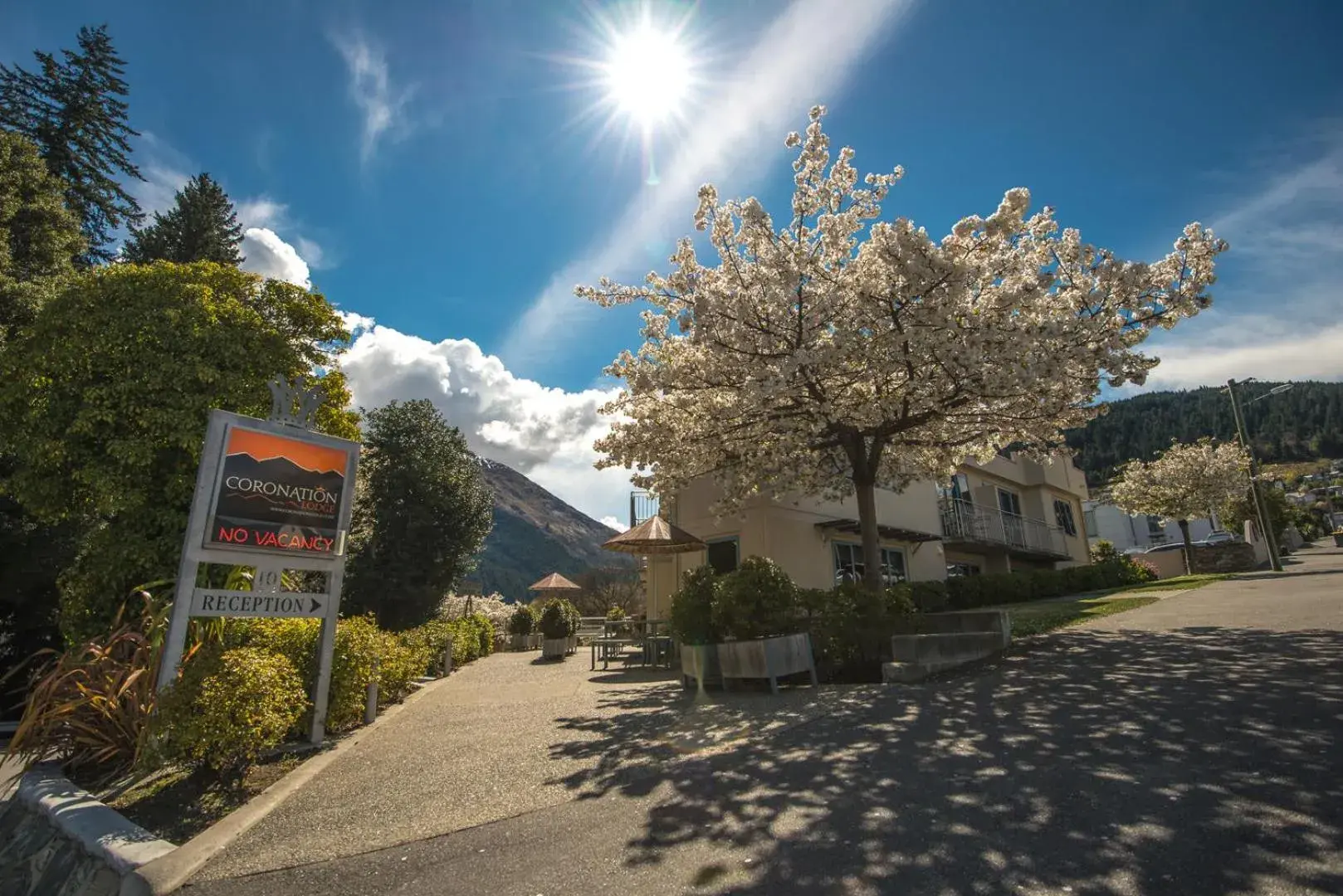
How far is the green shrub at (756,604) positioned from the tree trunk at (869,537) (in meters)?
1.74

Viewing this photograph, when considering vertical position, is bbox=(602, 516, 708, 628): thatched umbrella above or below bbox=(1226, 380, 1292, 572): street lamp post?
below

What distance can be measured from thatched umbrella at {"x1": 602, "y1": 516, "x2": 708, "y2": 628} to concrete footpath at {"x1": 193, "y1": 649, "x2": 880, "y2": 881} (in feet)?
15.1

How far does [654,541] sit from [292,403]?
328 inches

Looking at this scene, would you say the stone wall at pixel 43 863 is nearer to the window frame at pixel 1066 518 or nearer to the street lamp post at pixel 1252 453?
the street lamp post at pixel 1252 453

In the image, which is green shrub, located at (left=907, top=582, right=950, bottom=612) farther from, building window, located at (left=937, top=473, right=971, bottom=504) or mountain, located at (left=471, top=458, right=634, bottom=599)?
mountain, located at (left=471, top=458, right=634, bottom=599)

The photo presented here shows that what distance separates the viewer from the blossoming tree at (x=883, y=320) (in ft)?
29.0

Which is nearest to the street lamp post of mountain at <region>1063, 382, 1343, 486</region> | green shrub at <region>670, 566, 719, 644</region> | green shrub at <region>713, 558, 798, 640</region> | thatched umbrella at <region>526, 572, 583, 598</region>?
green shrub at <region>713, 558, 798, 640</region>

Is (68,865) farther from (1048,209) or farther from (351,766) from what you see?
(1048,209)

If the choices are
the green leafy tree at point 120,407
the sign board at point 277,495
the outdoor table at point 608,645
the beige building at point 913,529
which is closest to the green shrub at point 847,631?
the beige building at point 913,529

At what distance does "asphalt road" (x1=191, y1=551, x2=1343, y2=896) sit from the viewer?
2.79 metres

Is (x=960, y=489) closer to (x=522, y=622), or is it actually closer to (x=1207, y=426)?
(x=522, y=622)

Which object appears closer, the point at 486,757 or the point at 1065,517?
the point at 486,757

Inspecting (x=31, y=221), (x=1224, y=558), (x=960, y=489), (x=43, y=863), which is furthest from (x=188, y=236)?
(x=1224, y=558)

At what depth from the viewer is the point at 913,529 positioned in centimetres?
1881
